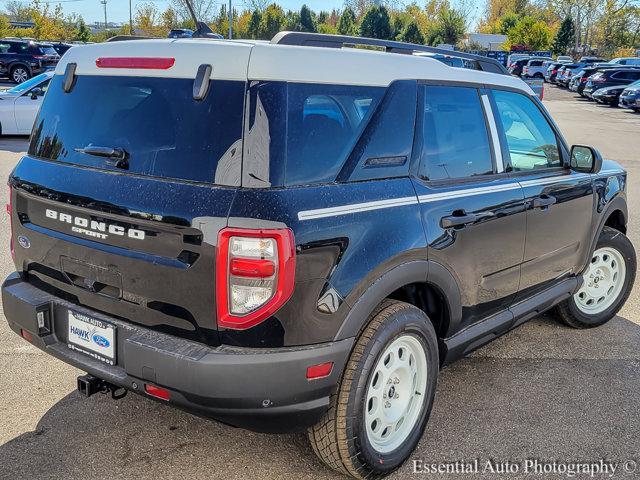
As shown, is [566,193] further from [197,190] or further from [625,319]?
[197,190]

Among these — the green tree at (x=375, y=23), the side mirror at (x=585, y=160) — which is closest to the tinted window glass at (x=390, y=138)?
the side mirror at (x=585, y=160)

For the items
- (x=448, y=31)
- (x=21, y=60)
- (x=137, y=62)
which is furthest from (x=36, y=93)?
(x=448, y=31)

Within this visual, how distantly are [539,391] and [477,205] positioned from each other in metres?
1.31

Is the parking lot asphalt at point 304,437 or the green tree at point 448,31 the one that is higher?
the green tree at point 448,31

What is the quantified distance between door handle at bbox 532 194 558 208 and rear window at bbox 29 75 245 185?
209cm

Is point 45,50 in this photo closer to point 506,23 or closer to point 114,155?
point 114,155

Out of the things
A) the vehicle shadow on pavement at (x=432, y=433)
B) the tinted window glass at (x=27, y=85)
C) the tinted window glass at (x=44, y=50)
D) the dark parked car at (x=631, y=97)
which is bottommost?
the vehicle shadow on pavement at (x=432, y=433)

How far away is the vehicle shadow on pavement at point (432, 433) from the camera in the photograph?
3.00 metres

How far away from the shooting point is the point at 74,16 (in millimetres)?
77500

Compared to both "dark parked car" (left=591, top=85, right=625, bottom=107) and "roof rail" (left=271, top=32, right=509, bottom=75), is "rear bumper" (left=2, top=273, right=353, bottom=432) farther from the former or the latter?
"dark parked car" (left=591, top=85, right=625, bottom=107)

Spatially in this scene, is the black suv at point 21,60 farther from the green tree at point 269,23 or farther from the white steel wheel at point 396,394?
the green tree at point 269,23

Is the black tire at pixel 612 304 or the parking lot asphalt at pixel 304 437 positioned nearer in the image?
the parking lot asphalt at pixel 304 437

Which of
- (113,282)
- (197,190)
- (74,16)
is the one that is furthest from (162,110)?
(74,16)

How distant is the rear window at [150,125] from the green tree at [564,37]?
78.6m
